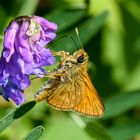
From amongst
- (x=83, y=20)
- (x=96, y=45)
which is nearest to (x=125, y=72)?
(x=96, y=45)

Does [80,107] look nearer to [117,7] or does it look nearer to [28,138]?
[28,138]

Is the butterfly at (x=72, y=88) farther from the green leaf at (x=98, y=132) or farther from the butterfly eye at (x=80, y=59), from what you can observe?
the green leaf at (x=98, y=132)

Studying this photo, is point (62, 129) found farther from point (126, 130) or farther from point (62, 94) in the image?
point (62, 94)

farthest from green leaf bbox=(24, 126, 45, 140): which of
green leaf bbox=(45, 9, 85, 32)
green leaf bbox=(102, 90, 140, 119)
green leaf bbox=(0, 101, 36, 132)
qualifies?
green leaf bbox=(102, 90, 140, 119)

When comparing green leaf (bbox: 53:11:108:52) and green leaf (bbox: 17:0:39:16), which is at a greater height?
green leaf (bbox: 17:0:39:16)

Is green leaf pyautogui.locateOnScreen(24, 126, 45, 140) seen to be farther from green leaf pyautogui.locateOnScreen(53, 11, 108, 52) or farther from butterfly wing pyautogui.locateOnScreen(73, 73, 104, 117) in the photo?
green leaf pyautogui.locateOnScreen(53, 11, 108, 52)
